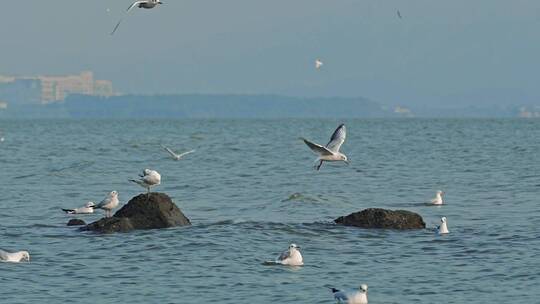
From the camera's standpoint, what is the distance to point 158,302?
57.1ft

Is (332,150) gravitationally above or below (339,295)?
above

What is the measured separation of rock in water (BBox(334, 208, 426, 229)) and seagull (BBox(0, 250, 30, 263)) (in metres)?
7.98

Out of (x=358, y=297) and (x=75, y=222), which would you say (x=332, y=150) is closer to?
(x=75, y=222)

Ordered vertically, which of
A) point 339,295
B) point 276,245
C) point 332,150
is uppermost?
point 332,150

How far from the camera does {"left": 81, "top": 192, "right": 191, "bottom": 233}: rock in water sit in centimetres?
2464

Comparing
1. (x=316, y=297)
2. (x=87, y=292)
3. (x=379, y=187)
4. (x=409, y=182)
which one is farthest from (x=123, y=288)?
(x=409, y=182)

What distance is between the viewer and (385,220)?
996 inches

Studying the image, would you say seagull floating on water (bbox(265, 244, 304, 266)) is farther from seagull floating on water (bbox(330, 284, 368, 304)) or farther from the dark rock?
the dark rock

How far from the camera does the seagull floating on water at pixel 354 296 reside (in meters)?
16.5

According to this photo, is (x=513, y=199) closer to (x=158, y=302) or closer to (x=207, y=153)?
(x=158, y=302)

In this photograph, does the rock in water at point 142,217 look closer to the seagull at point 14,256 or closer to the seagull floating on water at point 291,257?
the seagull at point 14,256

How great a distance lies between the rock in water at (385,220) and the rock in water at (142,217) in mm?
4147

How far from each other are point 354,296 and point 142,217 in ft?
30.4

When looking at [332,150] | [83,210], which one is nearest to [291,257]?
[332,150]
